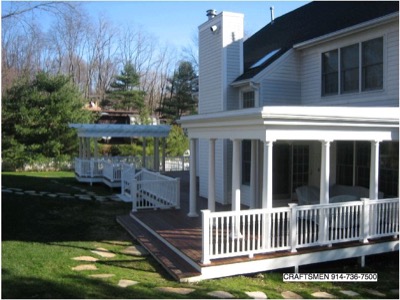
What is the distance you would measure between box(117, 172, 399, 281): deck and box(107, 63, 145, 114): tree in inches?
1332

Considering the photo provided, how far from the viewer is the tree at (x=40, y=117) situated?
27039 millimetres

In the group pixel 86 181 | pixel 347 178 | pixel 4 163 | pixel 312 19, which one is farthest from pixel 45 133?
pixel 347 178

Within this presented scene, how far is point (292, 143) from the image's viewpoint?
481 inches

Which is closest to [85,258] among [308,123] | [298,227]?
[298,227]

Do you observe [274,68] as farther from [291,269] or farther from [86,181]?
[86,181]

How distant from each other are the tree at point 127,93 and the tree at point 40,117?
15.2m

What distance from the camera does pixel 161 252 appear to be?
26.8 ft

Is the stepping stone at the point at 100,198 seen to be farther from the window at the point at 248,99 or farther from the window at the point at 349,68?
the window at the point at 349,68

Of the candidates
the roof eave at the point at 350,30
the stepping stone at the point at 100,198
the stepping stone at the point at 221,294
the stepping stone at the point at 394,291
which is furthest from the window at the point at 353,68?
the stepping stone at the point at 100,198

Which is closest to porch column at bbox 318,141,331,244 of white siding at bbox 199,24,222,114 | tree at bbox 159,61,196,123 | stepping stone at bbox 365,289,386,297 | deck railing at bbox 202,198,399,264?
deck railing at bbox 202,198,399,264

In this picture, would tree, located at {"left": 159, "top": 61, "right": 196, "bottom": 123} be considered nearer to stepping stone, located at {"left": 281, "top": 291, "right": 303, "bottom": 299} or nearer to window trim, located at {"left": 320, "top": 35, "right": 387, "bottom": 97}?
window trim, located at {"left": 320, "top": 35, "right": 387, "bottom": 97}

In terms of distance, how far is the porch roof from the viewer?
19.5 m

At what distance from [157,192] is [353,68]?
6459 millimetres

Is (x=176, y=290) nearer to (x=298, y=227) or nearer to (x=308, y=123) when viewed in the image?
(x=298, y=227)
